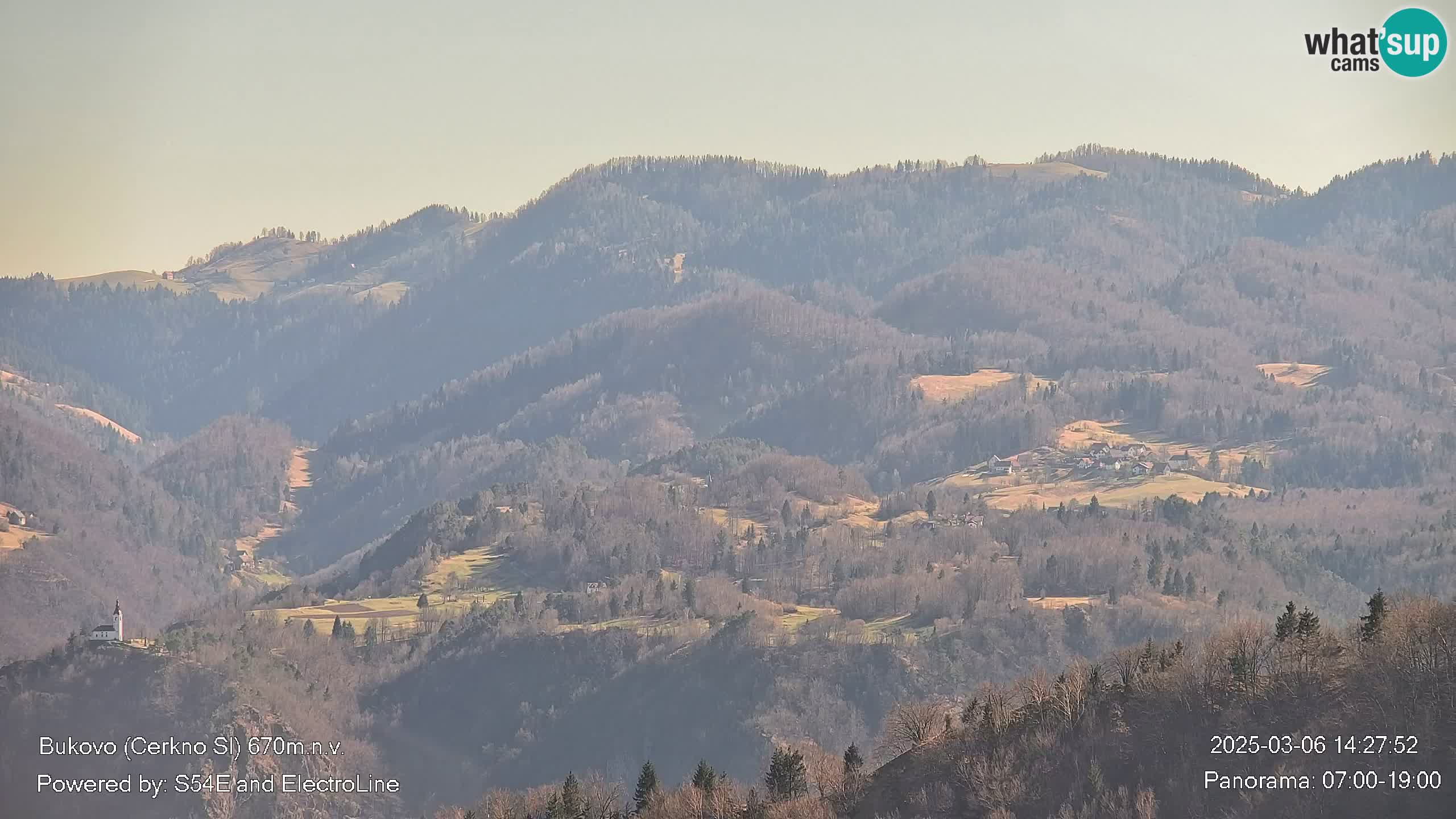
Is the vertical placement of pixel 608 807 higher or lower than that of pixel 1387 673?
lower

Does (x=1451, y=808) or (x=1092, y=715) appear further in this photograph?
(x=1092, y=715)

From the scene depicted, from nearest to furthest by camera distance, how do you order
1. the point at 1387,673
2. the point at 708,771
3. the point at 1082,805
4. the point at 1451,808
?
1. the point at 1451,808
2. the point at 1387,673
3. the point at 1082,805
4. the point at 708,771

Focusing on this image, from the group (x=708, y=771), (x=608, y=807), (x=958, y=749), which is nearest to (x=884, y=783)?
(x=958, y=749)

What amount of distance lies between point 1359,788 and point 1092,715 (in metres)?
25.0

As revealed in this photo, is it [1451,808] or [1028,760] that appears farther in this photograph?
[1028,760]

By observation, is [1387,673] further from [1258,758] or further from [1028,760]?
[1028,760]

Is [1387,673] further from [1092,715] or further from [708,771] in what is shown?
[708,771]

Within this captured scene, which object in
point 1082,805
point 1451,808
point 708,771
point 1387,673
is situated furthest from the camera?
point 708,771

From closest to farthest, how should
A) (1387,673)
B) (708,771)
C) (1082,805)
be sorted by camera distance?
(1387,673)
(1082,805)
(708,771)

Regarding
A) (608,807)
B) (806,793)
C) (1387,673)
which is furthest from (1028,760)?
(608,807)

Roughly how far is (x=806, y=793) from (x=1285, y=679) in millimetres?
33452

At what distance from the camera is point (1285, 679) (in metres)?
146

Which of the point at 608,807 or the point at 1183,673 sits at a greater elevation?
the point at 1183,673

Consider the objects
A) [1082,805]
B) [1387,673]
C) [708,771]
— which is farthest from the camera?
[708,771]
